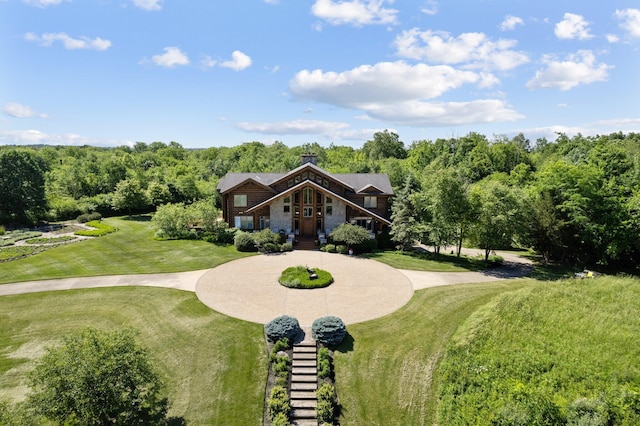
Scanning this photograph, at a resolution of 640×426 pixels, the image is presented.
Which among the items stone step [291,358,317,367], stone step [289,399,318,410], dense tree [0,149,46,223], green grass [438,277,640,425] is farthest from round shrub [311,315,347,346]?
dense tree [0,149,46,223]

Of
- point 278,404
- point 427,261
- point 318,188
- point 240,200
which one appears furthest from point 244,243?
point 278,404

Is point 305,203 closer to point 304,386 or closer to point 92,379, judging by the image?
point 304,386

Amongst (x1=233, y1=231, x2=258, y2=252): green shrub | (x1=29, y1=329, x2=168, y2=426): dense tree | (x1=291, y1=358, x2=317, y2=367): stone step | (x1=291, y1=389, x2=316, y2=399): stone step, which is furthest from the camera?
(x1=233, y1=231, x2=258, y2=252): green shrub

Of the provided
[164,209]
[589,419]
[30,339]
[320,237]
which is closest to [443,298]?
[589,419]

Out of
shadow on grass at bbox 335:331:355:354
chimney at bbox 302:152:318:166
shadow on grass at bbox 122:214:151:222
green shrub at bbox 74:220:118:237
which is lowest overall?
shadow on grass at bbox 335:331:355:354

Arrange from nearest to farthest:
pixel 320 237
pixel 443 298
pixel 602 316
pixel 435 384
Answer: pixel 435 384 < pixel 602 316 < pixel 443 298 < pixel 320 237

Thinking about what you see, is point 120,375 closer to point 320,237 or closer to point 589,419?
point 589,419

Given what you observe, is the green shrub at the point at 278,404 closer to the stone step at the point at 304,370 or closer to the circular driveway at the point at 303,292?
the stone step at the point at 304,370

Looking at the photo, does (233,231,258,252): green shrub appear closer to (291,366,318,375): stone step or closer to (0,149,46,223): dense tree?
(291,366,318,375): stone step
